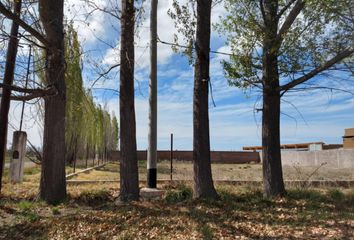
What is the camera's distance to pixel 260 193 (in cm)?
1124

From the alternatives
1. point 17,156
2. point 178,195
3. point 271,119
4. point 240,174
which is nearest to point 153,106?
point 178,195

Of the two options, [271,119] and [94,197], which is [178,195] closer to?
[94,197]

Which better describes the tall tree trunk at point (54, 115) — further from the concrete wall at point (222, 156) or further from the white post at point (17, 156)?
the concrete wall at point (222, 156)

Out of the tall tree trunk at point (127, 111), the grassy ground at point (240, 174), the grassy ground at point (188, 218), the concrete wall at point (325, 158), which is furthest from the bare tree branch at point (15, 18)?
the concrete wall at point (325, 158)

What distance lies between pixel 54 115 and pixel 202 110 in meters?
3.90

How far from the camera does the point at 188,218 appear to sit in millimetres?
7867

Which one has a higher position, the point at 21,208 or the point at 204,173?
the point at 204,173

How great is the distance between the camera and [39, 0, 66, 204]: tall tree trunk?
10.2 metres

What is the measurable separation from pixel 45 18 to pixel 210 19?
4337 mm

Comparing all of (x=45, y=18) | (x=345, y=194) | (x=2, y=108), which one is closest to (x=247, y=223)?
(x=345, y=194)

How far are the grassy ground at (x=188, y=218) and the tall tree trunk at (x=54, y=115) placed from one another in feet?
1.72

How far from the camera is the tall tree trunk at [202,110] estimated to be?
989cm

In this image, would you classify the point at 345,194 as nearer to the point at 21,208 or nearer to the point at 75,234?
the point at 75,234

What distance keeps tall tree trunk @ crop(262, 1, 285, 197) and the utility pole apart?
309cm
